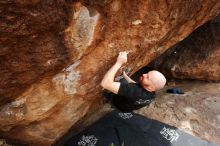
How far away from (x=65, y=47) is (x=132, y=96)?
948 mm

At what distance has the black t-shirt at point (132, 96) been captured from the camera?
398cm

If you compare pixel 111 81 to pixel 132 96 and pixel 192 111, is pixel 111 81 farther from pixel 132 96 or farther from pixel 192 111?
pixel 192 111

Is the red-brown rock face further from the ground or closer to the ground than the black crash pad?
further from the ground

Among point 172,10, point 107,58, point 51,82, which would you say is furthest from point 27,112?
point 172,10

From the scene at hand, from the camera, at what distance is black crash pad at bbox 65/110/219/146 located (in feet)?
16.8

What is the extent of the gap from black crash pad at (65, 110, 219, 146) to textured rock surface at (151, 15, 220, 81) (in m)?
1.21

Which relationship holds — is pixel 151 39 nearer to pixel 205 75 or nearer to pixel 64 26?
pixel 64 26

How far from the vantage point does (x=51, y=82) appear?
12.9 ft

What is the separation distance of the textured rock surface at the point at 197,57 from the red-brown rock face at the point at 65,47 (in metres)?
1.25

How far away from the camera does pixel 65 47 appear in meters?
3.60

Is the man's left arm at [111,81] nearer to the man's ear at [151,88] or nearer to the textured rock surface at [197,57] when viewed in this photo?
A: the man's ear at [151,88]

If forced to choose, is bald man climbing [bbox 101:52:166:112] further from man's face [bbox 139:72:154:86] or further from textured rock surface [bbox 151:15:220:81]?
textured rock surface [bbox 151:15:220:81]

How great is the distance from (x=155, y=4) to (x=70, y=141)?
2342 mm

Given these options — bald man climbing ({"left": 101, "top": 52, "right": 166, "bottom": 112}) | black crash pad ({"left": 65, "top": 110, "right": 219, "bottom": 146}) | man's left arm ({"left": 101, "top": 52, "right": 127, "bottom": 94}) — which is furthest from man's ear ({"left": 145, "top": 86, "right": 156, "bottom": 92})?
black crash pad ({"left": 65, "top": 110, "right": 219, "bottom": 146})
